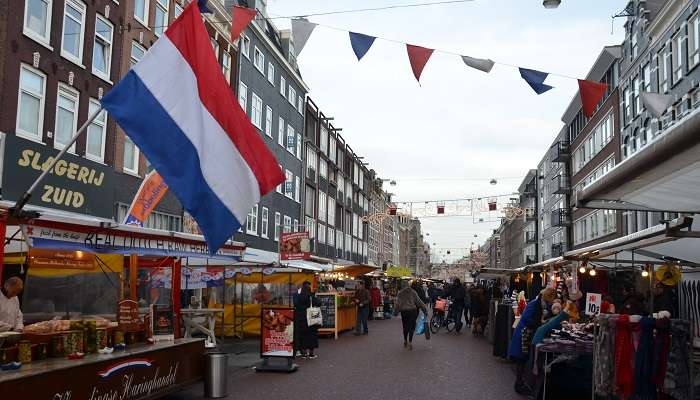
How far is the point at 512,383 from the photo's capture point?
1302cm

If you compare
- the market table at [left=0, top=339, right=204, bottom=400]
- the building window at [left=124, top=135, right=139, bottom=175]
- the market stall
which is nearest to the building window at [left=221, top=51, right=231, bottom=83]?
the building window at [left=124, top=135, right=139, bottom=175]

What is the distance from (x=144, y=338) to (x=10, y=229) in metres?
2.60

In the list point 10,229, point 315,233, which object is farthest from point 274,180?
point 315,233

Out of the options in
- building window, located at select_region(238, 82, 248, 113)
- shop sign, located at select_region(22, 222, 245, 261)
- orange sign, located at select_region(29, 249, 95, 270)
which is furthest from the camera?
building window, located at select_region(238, 82, 248, 113)

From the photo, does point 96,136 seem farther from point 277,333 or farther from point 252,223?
point 252,223

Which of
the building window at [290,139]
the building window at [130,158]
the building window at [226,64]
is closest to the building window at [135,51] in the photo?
the building window at [130,158]

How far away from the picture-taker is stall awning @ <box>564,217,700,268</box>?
838 centimetres

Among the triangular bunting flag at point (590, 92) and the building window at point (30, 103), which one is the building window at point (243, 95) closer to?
the building window at point (30, 103)

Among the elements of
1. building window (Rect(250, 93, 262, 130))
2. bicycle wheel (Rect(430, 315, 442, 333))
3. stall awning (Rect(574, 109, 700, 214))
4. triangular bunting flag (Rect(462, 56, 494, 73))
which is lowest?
bicycle wheel (Rect(430, 315, 442, 333))

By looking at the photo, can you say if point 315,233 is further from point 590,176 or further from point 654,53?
point 654,53

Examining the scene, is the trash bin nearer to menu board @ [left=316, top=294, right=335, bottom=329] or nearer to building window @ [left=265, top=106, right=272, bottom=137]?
menu board @ [left=316, top=294, right=335, bottom=329]

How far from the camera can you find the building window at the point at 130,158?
25328mm

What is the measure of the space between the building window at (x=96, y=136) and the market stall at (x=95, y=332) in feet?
32.7

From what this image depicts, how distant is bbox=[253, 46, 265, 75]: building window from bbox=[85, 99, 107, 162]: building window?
1571cm
